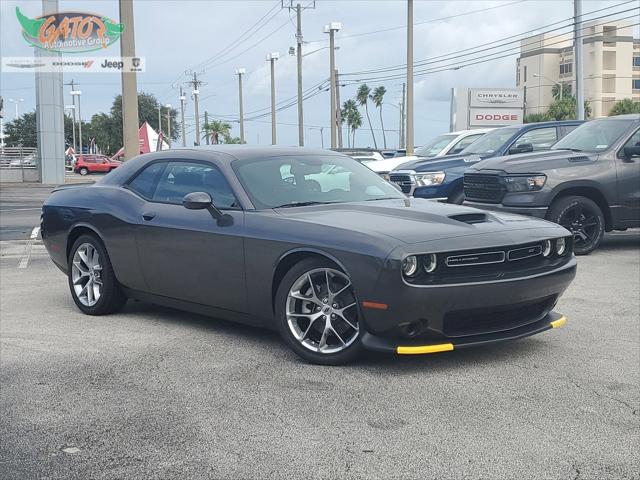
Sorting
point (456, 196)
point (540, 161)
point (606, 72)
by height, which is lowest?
point (456, 196)

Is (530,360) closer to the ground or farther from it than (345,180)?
closer to the ground

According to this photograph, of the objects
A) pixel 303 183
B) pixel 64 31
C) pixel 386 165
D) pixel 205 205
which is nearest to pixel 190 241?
pixel 205 205

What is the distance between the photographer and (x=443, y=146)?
16.2m

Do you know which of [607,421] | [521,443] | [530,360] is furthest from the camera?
[530,360]

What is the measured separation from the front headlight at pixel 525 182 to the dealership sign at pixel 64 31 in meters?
25.2

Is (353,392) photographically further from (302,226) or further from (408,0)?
(408,0)

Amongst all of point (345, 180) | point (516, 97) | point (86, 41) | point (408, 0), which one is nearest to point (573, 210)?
point (345, 180)

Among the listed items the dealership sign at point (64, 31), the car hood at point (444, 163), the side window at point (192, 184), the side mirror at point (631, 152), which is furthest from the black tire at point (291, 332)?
the dealership sign at point (64, 31)

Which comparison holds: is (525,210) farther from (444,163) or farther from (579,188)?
(444,163)

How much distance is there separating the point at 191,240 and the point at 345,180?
1.25m

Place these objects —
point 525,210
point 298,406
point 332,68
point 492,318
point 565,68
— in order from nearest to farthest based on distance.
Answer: point 298,406
point 492,318
point 525,210
point 332,68
point 565,68

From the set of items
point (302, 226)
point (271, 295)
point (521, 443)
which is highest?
point (302, 226)

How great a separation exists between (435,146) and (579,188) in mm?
6196

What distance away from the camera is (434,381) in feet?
15.9
